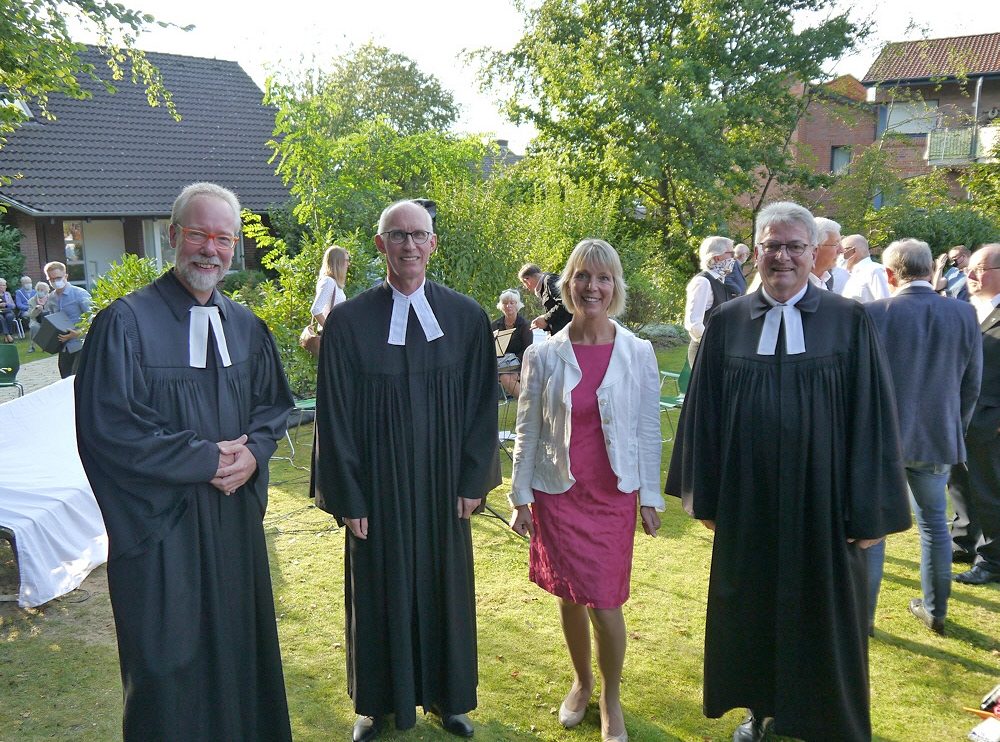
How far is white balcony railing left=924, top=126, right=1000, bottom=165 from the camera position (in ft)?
87.7

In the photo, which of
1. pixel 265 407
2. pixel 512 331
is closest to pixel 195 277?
pixel 265 407

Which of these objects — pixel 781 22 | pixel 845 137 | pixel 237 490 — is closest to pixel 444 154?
pixel 781 22

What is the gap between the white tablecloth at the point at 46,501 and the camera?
512cm

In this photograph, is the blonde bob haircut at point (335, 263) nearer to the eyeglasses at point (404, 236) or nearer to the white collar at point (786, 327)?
the eyeglasses at point (404, 236)

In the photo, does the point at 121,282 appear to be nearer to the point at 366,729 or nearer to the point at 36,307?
the point at 366,729

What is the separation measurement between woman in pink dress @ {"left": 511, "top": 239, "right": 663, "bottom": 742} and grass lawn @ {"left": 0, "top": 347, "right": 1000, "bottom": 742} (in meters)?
0.55

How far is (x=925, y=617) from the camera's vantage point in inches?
188

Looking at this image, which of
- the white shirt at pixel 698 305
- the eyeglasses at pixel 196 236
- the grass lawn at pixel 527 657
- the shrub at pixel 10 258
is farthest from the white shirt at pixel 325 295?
the shrub at pixel 10 258

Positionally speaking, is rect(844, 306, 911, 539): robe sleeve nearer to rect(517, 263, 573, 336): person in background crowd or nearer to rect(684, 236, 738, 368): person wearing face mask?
rect(684, 236, 738, 368): person wearing face mask

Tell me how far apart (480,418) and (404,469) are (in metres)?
0.42

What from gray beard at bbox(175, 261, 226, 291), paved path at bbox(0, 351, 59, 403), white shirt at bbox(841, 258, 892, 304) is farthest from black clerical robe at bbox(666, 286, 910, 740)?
paved path at bbox(0, 351, 59, 403)

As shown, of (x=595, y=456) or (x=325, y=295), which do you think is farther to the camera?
(x=325, y=295)

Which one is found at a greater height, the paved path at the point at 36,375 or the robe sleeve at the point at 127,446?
the robe sleeve at the point at 127,446

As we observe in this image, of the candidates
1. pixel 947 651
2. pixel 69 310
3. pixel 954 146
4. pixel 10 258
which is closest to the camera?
pixel 947 651
